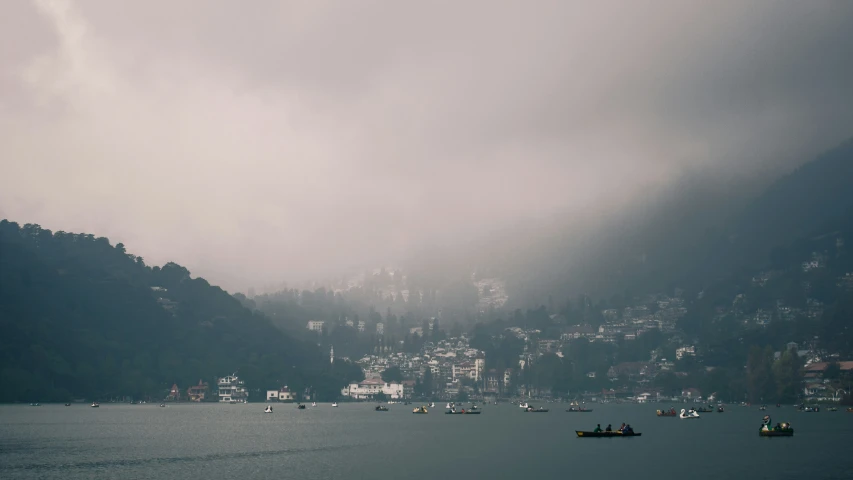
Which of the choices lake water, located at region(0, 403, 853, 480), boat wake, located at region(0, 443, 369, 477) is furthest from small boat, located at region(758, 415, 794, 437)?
boat wake, located at region(0, 443, 369, 477)

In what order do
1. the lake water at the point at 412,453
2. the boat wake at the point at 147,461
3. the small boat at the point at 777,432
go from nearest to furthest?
the lake water at the point at 412,453, the boat wake at the point at 147,461, the small boat at the point at 777,432

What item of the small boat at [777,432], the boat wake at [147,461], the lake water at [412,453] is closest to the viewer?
the lake water at [412,453]

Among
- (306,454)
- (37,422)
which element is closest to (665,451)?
(306,454)

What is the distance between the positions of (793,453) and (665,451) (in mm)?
14088

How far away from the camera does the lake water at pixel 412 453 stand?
3098 inches

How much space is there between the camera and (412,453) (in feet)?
325

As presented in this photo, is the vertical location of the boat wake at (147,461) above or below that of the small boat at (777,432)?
below

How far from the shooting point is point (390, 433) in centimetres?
13888

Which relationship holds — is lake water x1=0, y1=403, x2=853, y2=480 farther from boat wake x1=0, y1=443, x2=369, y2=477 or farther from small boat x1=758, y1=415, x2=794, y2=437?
small boat x1=758, y1=415, x2=794, y2=437

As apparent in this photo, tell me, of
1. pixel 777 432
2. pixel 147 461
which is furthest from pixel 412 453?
pixel 777 432

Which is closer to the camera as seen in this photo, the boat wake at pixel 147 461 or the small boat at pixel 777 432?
the boat wake at pixel 147 461

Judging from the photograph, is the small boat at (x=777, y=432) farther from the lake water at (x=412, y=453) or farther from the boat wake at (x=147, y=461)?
the boat wake at (x=147, y=461)

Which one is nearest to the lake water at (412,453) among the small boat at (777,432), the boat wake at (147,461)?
the boat wake at (147,461)

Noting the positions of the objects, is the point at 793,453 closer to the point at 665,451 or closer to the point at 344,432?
the point at 665,451
